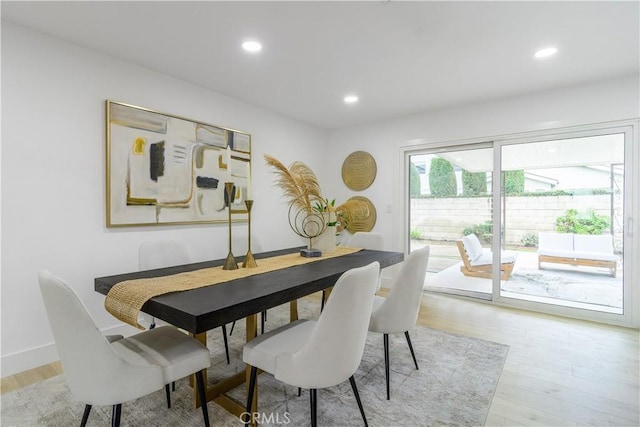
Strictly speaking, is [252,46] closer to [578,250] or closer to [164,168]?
[164,168]

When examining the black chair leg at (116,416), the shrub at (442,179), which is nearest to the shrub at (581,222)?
the shrub at (442,179)

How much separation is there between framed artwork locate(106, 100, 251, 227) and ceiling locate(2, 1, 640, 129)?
1.59ft

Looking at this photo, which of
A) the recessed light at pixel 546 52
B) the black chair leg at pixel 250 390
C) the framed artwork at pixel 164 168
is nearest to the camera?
the black chair leg at pixel 250 390

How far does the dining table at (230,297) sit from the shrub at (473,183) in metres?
2.24

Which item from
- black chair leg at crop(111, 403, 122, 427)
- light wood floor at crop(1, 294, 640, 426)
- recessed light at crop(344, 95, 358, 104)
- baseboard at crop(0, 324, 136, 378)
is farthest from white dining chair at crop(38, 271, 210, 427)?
recessed light at crop(344, 95, 358, 104)

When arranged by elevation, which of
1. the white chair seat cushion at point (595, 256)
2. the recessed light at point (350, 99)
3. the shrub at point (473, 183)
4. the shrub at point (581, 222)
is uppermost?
the recessed light at point (350, 99)

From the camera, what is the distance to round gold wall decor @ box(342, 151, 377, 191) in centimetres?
454

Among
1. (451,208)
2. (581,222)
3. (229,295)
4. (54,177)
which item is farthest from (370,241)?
(54,177)

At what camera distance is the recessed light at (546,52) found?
7.95 feet

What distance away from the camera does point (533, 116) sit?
3375 mm

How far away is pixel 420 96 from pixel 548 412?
299cm

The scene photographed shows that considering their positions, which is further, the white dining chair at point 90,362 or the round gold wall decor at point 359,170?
the round gold wall decor at point 359,170

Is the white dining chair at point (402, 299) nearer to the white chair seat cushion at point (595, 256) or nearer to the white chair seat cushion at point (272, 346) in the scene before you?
the white chair seat cushion at point (272, 346)

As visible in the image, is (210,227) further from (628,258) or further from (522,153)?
(628,258)
